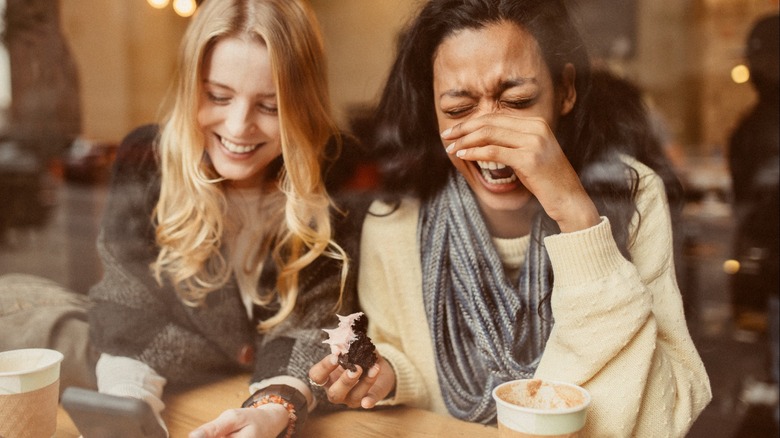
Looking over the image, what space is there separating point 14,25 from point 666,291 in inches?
71.1

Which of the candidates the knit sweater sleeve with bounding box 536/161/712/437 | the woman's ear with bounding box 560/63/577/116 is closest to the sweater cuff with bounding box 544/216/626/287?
the knit sweater sleeve with bounding box 536/161/712/437

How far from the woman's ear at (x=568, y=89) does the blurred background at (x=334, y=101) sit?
101mm

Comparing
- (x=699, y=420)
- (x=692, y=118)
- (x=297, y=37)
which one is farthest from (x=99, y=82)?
(x=692, y=118)

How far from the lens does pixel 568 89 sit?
152 centimetres

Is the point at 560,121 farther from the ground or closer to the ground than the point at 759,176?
farther from the ground

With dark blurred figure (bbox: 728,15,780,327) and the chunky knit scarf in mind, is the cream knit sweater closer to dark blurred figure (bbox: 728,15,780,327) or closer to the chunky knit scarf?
the chunky knit scarf

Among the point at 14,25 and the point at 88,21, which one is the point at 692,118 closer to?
the point at 88,21

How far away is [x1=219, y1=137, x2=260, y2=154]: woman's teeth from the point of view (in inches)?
64.7

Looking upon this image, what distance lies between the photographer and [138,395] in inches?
65.2

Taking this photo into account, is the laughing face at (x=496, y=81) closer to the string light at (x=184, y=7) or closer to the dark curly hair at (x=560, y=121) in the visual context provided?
the dark curly hair at (x=560, y=121)

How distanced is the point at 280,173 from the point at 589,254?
0.75m

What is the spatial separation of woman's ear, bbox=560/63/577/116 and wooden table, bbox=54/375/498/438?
28.2 inches

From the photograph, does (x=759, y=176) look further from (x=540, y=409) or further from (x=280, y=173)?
(x=280, y=173)

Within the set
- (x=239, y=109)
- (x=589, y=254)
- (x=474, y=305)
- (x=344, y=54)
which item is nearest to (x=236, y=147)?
(x=239, y=109)
